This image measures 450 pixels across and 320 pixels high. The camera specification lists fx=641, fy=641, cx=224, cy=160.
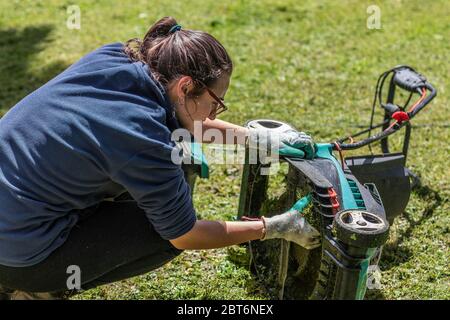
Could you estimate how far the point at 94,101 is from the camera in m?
2.20

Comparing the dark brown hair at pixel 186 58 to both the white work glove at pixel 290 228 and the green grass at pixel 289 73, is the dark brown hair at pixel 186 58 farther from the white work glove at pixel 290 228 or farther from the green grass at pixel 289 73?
the green grass at pixel 289 73

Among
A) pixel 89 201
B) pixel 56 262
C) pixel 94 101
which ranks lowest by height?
pixel 56 262

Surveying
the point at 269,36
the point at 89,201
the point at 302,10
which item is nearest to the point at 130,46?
the point at 89,201

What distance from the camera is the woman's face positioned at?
2281 millimetres

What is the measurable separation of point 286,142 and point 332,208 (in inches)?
19.9

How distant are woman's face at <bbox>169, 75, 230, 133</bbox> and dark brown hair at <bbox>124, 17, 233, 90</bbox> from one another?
0.03m

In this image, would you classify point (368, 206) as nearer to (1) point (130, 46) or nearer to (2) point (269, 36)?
(1) point (130, 46)

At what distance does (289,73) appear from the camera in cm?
553

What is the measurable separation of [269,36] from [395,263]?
3590 mm

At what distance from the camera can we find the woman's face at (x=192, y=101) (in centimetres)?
228
